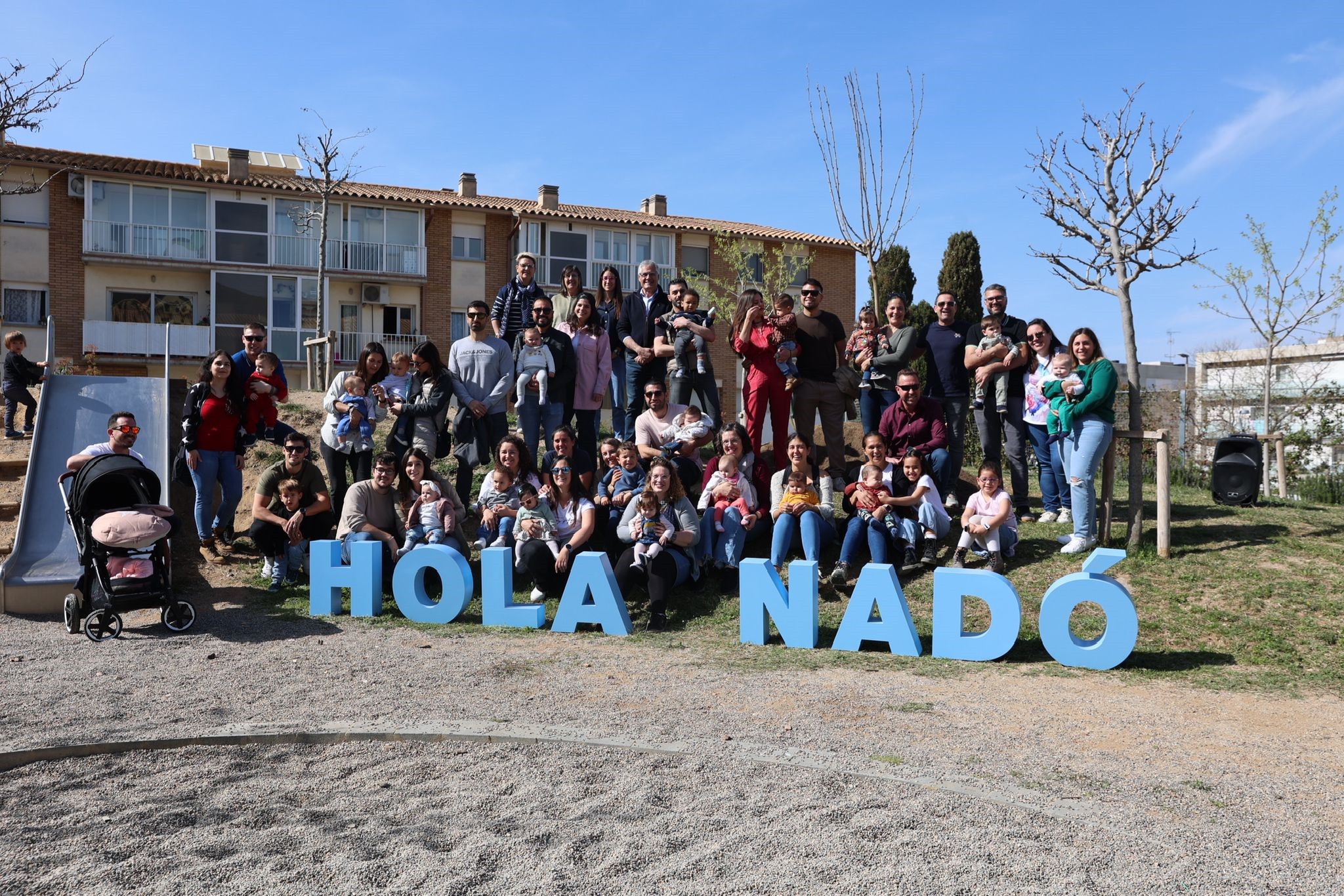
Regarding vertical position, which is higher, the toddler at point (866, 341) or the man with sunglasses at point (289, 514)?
the toddler at point (866, 341)

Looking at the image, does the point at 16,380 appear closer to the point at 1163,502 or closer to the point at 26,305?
the point at 1163,502

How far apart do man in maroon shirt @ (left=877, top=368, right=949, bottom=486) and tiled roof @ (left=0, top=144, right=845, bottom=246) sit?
2692 cm

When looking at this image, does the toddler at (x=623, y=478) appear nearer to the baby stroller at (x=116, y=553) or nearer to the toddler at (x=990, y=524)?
the toddler at (x=990, y=524)

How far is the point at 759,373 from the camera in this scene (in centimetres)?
1045

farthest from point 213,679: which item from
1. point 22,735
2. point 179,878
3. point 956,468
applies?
point 956,468

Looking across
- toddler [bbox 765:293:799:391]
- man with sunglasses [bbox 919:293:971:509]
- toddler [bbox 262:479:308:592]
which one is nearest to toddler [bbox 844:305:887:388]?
man with sunglasses [bbox 919:293:971:509]

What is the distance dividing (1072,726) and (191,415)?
8691mm

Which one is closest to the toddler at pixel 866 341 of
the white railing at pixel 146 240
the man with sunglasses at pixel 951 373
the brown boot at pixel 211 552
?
the man with sunglasses at pixel 951 373

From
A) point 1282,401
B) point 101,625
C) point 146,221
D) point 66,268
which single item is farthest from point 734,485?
point 66,268

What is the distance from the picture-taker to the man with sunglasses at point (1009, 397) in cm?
1000

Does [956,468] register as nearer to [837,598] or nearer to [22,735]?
[837,598]

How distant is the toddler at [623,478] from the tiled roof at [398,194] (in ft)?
86.3

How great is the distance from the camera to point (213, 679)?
6.71 meters

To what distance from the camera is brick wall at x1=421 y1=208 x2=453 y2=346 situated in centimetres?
3428
